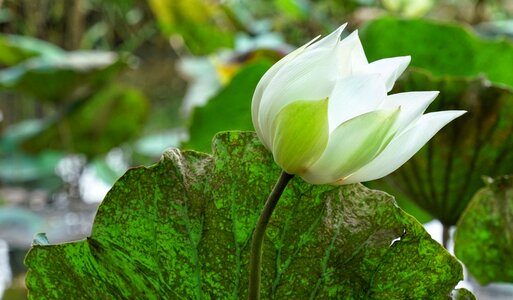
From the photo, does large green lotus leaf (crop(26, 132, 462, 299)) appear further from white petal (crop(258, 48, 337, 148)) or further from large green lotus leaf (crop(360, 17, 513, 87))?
large green lotus leaf (crop(360, 17, 513, 87))

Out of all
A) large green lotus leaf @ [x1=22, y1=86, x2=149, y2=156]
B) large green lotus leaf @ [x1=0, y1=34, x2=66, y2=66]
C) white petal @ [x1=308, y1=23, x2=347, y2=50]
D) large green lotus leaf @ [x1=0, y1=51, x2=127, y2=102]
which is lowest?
large green lotus leaf @ [x1=22, y1=86, x2=149, y2=156]

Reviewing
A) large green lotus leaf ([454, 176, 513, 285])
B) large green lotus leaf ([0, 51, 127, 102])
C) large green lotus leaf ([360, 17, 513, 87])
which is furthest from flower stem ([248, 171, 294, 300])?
large green lotus leaf ([0, 51, 127, 102])

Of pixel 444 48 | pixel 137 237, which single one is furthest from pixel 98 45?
pixel 137 237

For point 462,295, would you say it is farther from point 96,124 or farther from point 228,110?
point 96,124

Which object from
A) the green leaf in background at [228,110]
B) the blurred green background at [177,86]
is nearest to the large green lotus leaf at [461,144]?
the blurred green background at [177,86]

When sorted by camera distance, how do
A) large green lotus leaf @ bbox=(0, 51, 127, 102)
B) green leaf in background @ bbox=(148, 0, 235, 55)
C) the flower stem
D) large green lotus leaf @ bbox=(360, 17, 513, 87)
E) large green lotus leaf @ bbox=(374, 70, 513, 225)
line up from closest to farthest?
1. the flower stem
2. large green lotus leaf @ bbox=(374, 70, 513, 225)
3. large green lotus leaf @ bbox=(360, 17, 513, 87)
4. large green lotus leaf @ bbox=(0, 51, 127, 102)
5. green leaf in background @ bbox=(148, 0, 235, 55)

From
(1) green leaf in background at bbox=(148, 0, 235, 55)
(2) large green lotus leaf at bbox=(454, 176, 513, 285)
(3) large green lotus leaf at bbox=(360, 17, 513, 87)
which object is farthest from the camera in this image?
(1) green leaf in background at bbox=(148, 0, 235, 55)

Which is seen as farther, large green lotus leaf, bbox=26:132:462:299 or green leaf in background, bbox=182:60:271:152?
green leaf in background, bbox=182:60:271:152
